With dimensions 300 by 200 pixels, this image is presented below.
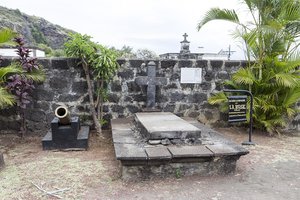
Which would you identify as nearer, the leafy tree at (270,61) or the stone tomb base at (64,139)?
the stone tomb base at (64,139)

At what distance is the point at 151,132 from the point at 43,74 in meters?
2.49

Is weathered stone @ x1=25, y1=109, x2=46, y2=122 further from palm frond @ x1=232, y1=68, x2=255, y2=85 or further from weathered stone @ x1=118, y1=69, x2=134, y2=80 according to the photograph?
palm frond @ x1=232, y1=68, x2=255, y2=85

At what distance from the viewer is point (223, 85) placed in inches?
234

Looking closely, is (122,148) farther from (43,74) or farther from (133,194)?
(43,74)

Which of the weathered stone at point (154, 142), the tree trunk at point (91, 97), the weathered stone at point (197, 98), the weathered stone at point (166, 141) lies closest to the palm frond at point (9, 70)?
the tree trunk at point (91, 97)

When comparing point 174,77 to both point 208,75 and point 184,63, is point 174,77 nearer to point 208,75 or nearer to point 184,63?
point 184,63

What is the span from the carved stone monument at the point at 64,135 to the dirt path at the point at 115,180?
0.15 meters

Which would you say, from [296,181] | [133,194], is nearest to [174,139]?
[133,194]

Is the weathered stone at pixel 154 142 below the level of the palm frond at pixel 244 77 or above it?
below

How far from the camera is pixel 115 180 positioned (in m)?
3.37

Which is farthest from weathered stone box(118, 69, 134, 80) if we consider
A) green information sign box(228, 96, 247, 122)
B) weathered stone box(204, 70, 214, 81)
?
green information sign box(228, 96, 247, 122)

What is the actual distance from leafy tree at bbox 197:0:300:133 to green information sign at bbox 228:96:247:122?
78 cm

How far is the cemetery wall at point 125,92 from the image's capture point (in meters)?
5.35

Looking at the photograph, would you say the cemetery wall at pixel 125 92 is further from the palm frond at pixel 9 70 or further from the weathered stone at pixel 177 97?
the palm frond at pixel 9 70
